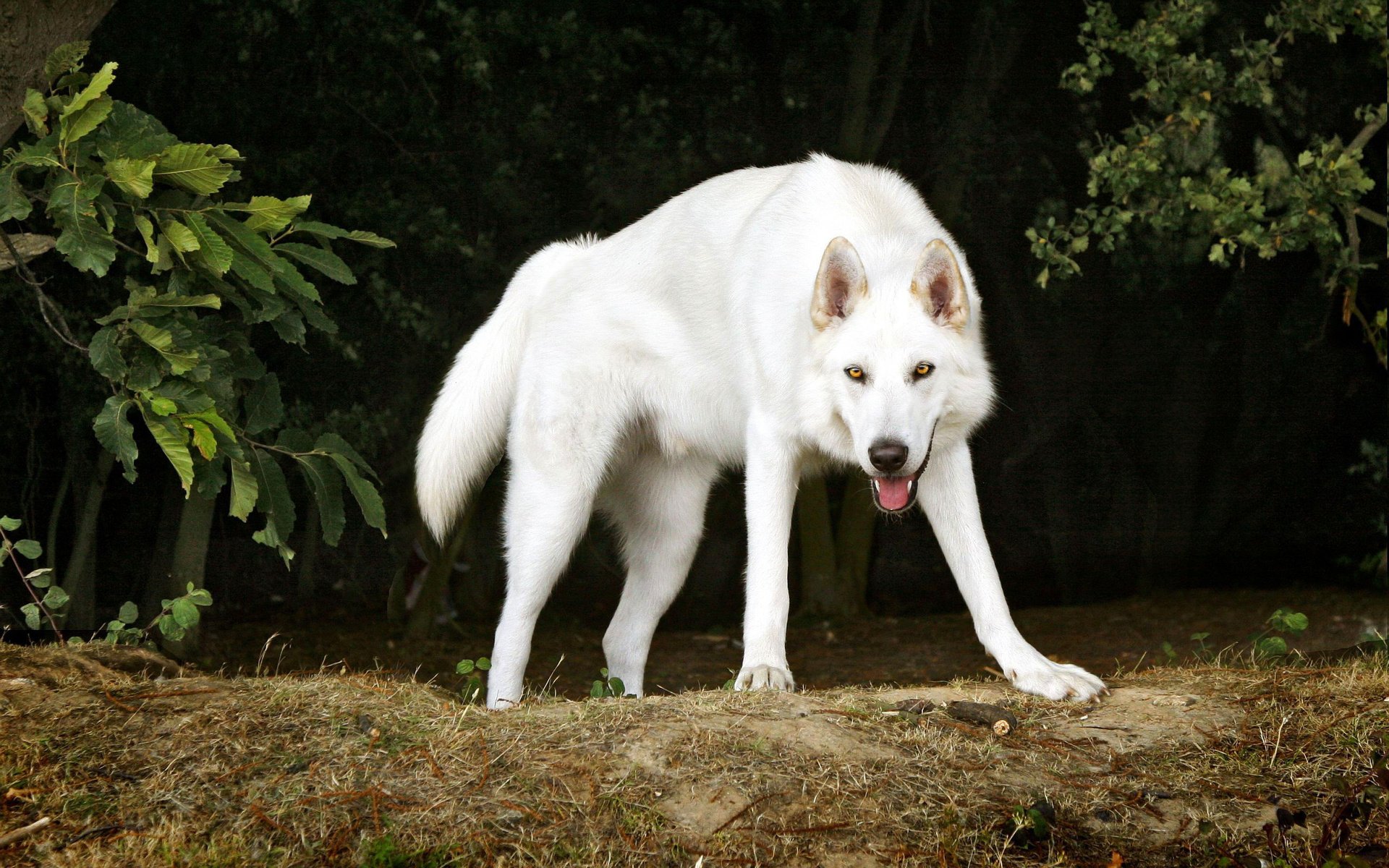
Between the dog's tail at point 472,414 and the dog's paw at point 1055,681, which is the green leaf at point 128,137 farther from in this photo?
the dog's paw at point 1055,681

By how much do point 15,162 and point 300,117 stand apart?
3720 mm

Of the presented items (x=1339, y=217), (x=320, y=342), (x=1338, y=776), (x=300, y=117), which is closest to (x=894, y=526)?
(x=1339, y=217)

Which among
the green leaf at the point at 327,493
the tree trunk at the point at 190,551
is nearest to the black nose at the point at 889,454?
the green leaf at the point at 327,493

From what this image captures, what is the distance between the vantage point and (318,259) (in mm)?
3697

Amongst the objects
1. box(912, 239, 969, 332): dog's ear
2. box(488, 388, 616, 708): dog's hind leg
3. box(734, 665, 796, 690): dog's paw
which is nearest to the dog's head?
box(912, 239, 969, 332): dog's ear

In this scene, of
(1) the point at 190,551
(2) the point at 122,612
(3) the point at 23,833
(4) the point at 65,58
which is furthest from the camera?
(1) the point at 190,551

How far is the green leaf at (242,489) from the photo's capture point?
3592 mm

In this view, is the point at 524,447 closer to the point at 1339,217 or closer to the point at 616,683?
the point at 616,683

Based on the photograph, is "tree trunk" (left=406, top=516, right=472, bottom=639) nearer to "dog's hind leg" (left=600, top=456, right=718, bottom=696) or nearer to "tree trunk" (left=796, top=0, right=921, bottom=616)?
"tree trunk" (left=796, top=0, right=921, bottom=616)

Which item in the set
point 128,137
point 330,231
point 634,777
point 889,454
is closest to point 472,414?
point 330,231

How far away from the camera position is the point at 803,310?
12.4 feet

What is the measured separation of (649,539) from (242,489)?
60.2 inches

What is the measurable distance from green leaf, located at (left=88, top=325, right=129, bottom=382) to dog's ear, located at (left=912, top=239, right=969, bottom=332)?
2175 millimetres

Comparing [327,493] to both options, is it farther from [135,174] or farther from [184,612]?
[135,174]
